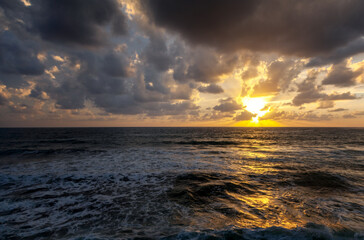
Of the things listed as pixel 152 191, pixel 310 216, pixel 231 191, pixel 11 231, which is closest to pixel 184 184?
pixel 152 191

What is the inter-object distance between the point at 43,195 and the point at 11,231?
3.85 m

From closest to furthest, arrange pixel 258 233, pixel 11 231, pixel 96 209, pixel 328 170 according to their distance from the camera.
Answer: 1. pixel 258 233
2. pixel 11 231
3. pixel 96 209
4. pixel 328 170

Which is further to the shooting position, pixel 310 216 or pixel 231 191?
pixel 231 191

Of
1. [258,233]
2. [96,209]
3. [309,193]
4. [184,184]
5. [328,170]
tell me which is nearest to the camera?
[258,233]

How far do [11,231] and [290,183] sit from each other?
48.9 feet

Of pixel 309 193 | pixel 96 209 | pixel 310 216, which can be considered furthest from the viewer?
pixel 309 193

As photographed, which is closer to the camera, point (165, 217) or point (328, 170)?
point (165, 217)

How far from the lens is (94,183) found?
1173cm

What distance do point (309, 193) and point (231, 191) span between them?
4.47 meters

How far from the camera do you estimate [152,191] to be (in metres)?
10.2

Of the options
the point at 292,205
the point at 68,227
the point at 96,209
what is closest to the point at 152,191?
the point at 96,209

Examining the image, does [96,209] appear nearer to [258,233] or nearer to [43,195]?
[43,195]

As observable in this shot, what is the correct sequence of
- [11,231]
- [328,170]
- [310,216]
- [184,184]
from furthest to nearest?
[328,170]
[184,184]
[310,216]
[11,231]

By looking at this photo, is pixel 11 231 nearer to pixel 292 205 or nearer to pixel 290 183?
pixel 292 205
